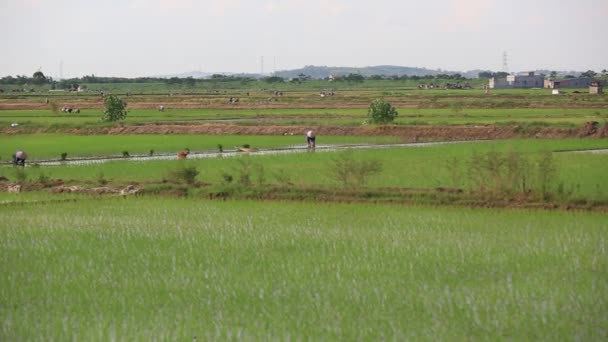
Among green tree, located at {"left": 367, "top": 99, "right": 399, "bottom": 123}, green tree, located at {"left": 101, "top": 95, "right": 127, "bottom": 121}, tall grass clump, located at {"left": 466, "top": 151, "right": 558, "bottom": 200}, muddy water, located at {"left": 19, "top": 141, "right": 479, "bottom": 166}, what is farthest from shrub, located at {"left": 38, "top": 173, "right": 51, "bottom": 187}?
green tree, located at {"left": 101, "top": 95, "right": 127, "bottom": 121}

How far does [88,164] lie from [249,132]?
10.4 m

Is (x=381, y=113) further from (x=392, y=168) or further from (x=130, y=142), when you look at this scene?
(x=392, y=168)

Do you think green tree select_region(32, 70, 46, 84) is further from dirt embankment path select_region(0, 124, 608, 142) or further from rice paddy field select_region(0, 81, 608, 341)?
rice paddy field select_region(0, 81, 608, 341)

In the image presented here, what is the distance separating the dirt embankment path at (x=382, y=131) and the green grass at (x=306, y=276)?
43.5ft

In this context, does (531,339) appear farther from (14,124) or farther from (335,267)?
(14,124)

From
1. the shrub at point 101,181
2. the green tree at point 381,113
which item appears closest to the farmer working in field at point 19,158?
the shrub at point 101,181

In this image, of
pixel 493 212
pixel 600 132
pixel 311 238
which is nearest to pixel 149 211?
pixel 311 238

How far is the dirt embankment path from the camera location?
2423 centimetres

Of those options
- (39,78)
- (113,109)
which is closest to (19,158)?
(113,109)

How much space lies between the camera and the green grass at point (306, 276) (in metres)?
6.36

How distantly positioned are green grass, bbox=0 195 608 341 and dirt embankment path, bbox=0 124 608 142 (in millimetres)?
13274

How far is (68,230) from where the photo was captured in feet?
35.2

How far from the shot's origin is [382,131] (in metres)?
27.2

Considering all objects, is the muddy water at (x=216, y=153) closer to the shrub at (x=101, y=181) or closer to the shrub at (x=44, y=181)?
the shrub at (x=44, y=181)
